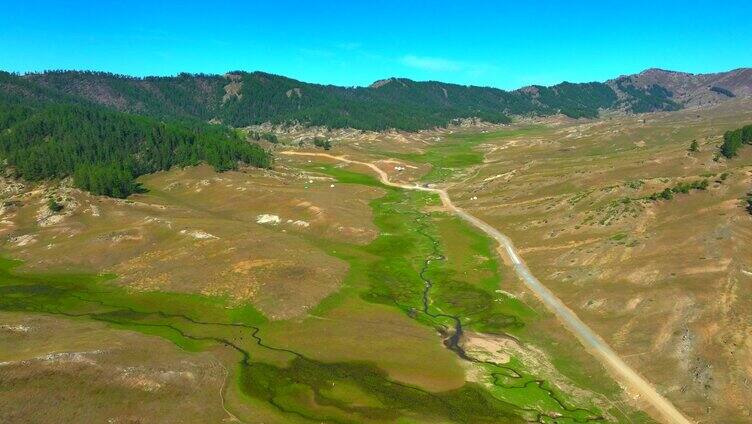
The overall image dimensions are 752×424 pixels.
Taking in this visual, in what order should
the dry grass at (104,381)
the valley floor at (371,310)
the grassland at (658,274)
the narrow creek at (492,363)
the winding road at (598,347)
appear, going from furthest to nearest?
the grassland at (658,274) → the winding road at (598,347) → the valley floor at (371,310) → the narrow creek at (492,363) → the dry grass at (104,381)

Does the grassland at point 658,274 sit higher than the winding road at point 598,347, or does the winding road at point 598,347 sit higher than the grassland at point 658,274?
the grassland at point 658,274

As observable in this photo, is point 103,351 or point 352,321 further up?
point 103,351

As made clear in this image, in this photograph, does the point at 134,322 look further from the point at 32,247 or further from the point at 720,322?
the point at 720,322

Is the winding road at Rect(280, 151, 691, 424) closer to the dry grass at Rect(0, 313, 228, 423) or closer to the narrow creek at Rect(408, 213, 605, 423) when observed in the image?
the narrow creek at Rect(408, 213, 605, 423)

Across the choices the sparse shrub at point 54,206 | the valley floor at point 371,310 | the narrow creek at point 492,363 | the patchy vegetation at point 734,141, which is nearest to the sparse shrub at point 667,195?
the valley floor at point 371,310

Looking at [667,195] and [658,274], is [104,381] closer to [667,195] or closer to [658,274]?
[658,274]

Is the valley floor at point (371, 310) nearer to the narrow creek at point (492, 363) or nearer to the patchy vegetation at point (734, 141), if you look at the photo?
the narrow creek at point (492, 363)

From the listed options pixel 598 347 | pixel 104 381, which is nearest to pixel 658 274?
pixel 598 347

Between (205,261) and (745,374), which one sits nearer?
(745,374)

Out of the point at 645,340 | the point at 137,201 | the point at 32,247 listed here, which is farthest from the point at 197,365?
the point at 137,201

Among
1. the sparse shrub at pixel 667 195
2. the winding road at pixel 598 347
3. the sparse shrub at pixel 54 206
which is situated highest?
the sparse shrub at pixel 667 195

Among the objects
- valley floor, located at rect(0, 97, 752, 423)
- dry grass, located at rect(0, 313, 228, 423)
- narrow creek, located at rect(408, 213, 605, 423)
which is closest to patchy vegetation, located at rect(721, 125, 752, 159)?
valley floor, located at rect(0, 97, 752, 423)
